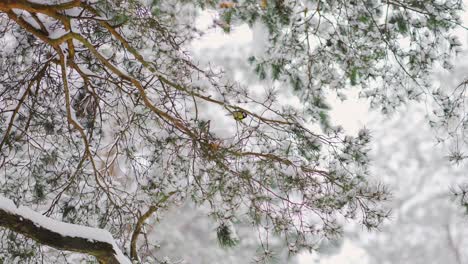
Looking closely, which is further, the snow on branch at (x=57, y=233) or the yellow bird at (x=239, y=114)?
the yellow bird at (x=239, y=114)

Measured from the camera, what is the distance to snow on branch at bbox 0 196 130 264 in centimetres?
225

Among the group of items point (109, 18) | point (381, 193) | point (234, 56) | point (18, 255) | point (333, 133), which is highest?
point (234, 56)

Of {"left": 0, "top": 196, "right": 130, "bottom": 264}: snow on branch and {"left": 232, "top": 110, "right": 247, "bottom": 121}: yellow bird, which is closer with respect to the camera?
{"left": 0, "top": 196, "right": 130, "bottom": 264}: snow on branch

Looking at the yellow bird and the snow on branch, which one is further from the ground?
the yellow bird

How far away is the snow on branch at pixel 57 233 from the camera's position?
7.38 ft

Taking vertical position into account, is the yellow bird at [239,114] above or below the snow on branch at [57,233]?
above

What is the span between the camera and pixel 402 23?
10.3 ft

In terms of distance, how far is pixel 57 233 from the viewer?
7.72 feet

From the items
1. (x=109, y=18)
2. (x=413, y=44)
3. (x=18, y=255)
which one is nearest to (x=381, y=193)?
(x=413, y=44)

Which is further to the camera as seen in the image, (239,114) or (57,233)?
(239,114)

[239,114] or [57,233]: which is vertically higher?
[239,114]

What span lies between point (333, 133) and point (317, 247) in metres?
0.72

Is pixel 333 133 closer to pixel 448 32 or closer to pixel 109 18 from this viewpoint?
pixel 448 32

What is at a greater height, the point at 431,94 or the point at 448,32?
the point at 448,32
